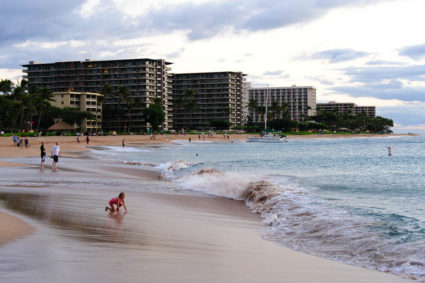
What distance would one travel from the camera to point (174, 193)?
1573cm

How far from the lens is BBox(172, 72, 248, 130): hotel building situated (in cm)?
17012

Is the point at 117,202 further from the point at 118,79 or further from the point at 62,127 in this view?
the point at 118,79

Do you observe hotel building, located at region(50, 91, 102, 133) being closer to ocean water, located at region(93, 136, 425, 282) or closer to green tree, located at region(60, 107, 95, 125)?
green tree, located at region(60, 107, 95, 125)

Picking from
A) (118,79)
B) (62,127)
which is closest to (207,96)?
(118,79)

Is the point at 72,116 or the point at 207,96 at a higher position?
the point at 207,96

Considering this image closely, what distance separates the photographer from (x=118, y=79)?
482ft

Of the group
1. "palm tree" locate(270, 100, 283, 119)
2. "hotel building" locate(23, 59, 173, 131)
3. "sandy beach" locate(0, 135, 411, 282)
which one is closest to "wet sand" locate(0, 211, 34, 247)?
"sandy beach" locate(0, 135, 411, 282)

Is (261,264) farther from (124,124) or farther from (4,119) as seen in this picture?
(124,124)

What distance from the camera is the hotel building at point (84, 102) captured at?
12975 cm

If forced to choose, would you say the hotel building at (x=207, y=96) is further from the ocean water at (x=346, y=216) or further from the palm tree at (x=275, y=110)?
the ocean water at (x=346, y=216)

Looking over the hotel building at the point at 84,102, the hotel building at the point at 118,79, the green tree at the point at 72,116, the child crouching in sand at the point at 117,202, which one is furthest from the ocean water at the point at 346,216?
the hotel building at the point at 118,79

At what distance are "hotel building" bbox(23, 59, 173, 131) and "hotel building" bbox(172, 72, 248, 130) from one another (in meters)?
15.9

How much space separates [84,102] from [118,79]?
19269 mm

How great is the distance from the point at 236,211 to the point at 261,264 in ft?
20.3
